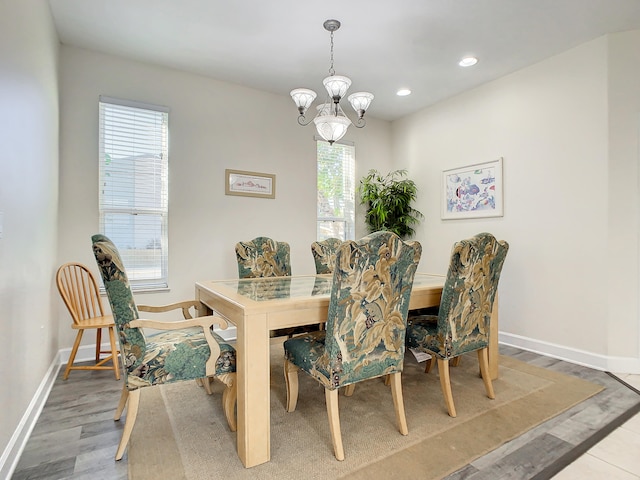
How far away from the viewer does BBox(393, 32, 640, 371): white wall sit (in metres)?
2.91

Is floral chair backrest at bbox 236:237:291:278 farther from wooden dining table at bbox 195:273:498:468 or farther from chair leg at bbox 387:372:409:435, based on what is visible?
chair leg at bbox 387:372:409:435

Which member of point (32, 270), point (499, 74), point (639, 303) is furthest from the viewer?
point (499, 74)

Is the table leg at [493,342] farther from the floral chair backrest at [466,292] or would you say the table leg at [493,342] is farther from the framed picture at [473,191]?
the framed picture at [473,191]

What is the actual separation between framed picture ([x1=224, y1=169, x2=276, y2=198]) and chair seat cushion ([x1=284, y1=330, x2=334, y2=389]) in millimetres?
2284

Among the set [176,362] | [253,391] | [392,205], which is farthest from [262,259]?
[392,205]

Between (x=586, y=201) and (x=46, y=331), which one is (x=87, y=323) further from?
(x=586, y=201)

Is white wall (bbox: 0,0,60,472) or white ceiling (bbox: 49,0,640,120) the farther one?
white ceiling (bbox: 49,0,640,120)

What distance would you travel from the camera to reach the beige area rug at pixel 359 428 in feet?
5.37

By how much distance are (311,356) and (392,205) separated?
3.14m

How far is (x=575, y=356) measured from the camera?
10.2 ft

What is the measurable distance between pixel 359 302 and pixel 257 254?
1637mm

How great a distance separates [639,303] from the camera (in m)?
2.88

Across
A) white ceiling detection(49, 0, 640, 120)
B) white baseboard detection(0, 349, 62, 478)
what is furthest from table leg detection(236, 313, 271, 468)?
white ceiling detection(49, 0, 640, 120)

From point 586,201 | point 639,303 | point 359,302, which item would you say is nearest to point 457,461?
point 359,302
